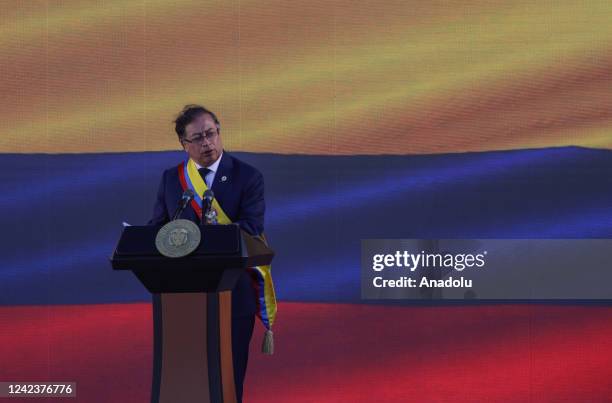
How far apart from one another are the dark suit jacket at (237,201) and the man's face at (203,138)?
2.6 inches

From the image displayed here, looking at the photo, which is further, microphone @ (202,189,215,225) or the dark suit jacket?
the dark suit jacket

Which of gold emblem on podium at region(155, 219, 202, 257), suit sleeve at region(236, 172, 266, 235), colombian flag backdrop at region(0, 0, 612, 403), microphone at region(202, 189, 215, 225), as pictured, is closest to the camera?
gold emblem on podium at region(155, 219, 202, 257)

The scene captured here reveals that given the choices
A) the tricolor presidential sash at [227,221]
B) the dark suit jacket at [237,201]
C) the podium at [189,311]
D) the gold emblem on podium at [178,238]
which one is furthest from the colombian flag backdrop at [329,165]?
the gold emblem on podium at [178,238]

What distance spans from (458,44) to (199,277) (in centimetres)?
203

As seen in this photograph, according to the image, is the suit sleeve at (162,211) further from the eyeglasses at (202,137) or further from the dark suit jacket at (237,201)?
the eyeglasses at (202,137)

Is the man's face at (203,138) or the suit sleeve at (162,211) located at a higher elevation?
the man's face at (203,138)

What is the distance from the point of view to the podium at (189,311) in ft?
9.84

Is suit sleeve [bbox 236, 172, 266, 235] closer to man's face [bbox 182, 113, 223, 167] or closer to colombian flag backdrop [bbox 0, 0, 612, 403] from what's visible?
man's face [bbox 182, 113, 223, 167]

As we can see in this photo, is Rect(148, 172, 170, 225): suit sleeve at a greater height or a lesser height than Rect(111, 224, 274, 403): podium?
greater

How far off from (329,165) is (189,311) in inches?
61.2

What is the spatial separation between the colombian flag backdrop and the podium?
1.34 m

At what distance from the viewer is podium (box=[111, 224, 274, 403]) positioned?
9.84ft

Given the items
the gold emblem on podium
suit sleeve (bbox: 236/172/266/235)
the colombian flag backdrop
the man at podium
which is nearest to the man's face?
the man at podium

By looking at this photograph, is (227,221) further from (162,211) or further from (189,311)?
(189,311)
